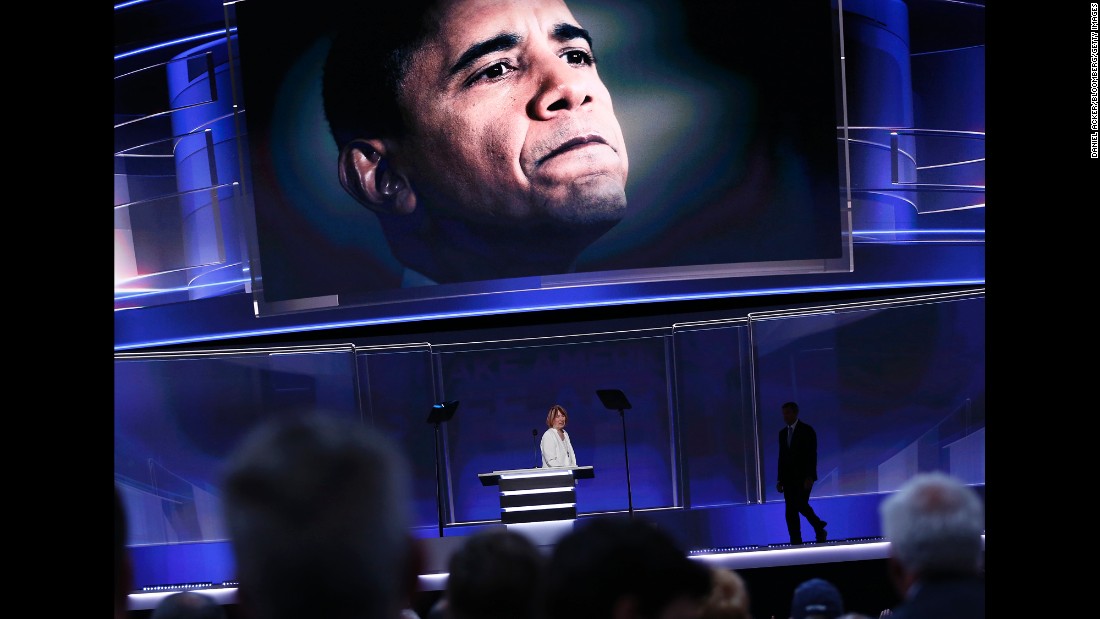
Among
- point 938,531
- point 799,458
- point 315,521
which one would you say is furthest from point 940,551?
point 799,458

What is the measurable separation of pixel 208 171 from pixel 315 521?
33.3 ft

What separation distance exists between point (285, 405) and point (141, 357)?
1330 mm

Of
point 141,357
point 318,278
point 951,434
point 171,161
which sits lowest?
point 951,434

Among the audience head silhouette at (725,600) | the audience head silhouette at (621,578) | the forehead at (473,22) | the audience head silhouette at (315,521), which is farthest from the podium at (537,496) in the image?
the audience head silhouette at (315,521)

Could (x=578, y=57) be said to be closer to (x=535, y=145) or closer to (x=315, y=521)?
(x=535, y=145)

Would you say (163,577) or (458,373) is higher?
(458,373)

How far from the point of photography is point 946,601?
2.00 meters

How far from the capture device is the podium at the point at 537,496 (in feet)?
27.3

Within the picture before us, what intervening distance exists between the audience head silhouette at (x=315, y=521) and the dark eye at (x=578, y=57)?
8.74 metres

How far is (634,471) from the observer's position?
10688 mm

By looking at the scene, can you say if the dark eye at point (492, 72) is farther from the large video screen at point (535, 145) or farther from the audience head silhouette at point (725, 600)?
the audience head silhouette at point (725, 600)

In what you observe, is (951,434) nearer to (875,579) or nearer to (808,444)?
(808,444)

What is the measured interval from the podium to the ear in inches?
110

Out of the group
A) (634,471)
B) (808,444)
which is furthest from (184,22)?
(808,444)
